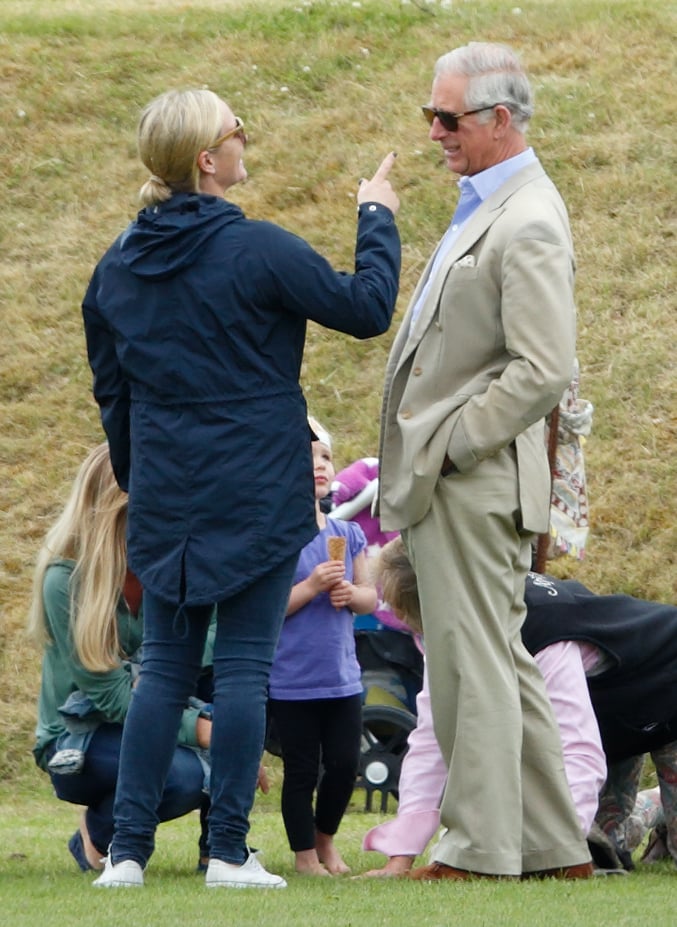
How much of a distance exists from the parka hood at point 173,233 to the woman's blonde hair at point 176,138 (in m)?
0.05

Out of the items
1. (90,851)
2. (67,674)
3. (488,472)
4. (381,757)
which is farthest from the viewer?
(381,757)

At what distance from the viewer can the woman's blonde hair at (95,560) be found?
504 cm

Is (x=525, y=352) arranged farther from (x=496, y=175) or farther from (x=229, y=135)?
(x=229, y=135)

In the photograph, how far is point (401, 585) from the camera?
16.1 feet

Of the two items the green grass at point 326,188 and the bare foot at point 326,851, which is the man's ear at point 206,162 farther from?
the green grass at point 326,188

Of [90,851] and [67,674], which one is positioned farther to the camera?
[90,851]

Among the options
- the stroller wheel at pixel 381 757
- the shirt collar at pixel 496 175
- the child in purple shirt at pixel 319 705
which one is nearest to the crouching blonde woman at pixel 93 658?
the child in purple shirt at pixel 319 705

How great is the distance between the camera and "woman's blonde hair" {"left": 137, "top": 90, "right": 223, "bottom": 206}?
453cm

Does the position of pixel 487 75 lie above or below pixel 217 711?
above

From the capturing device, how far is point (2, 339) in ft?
37.1

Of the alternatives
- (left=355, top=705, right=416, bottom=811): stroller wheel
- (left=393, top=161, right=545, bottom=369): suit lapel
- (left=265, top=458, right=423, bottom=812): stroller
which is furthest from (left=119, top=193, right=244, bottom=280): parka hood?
(left=355, top=705, right=416, bottom=811): stroller wheel

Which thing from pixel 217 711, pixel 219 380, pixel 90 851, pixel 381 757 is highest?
pixel 219 380

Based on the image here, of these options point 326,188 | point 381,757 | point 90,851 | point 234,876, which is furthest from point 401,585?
point 326,188

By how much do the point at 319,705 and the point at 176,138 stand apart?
191cm
